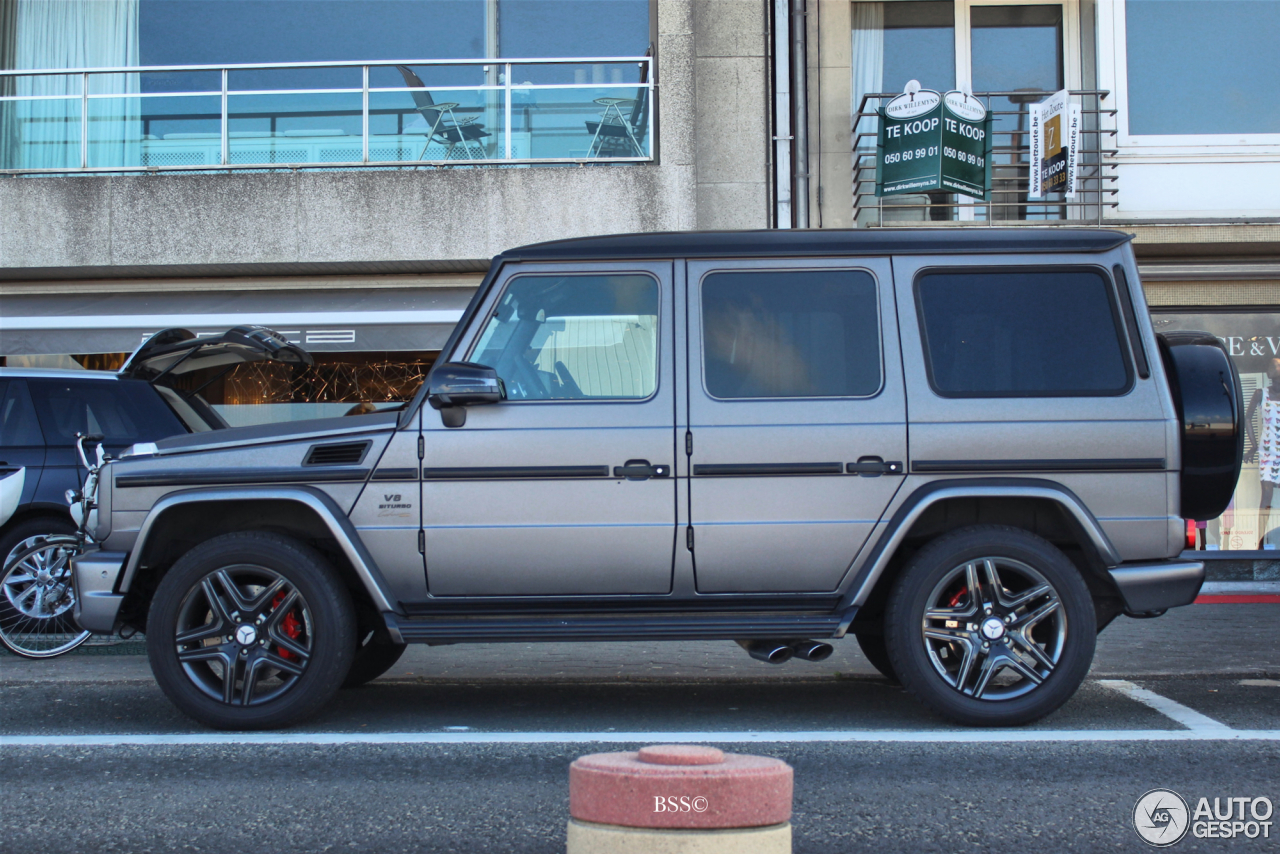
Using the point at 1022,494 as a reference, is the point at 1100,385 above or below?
above

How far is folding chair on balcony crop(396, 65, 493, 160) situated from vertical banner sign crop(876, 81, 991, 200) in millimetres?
4181

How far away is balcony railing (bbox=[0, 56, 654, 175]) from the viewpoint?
39.5 feet

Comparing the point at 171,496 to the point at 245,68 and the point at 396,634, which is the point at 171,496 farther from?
the point at 245,68

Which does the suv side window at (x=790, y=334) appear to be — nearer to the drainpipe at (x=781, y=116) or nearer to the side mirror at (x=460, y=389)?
the side mirror at (x=460, y=389)

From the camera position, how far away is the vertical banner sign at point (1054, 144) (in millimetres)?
11711

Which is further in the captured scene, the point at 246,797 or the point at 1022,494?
the point at 1022,494

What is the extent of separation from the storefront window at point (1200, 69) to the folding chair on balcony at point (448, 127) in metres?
7.04

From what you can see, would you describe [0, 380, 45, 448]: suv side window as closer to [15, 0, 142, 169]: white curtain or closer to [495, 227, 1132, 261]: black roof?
[495, 227, 1132, 261]: black roof

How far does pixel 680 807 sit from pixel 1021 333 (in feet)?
11.9

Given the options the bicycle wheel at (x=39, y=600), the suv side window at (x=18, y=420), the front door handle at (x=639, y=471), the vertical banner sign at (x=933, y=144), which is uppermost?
the vertical banner sign at (x=933, y=144)

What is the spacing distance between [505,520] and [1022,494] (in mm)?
2194

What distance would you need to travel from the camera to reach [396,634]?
491cm

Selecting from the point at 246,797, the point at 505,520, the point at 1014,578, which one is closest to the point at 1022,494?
the point at 1014,578

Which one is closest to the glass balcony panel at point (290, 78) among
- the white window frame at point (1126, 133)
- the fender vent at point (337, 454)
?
the white window frame at point (1126, 133)
